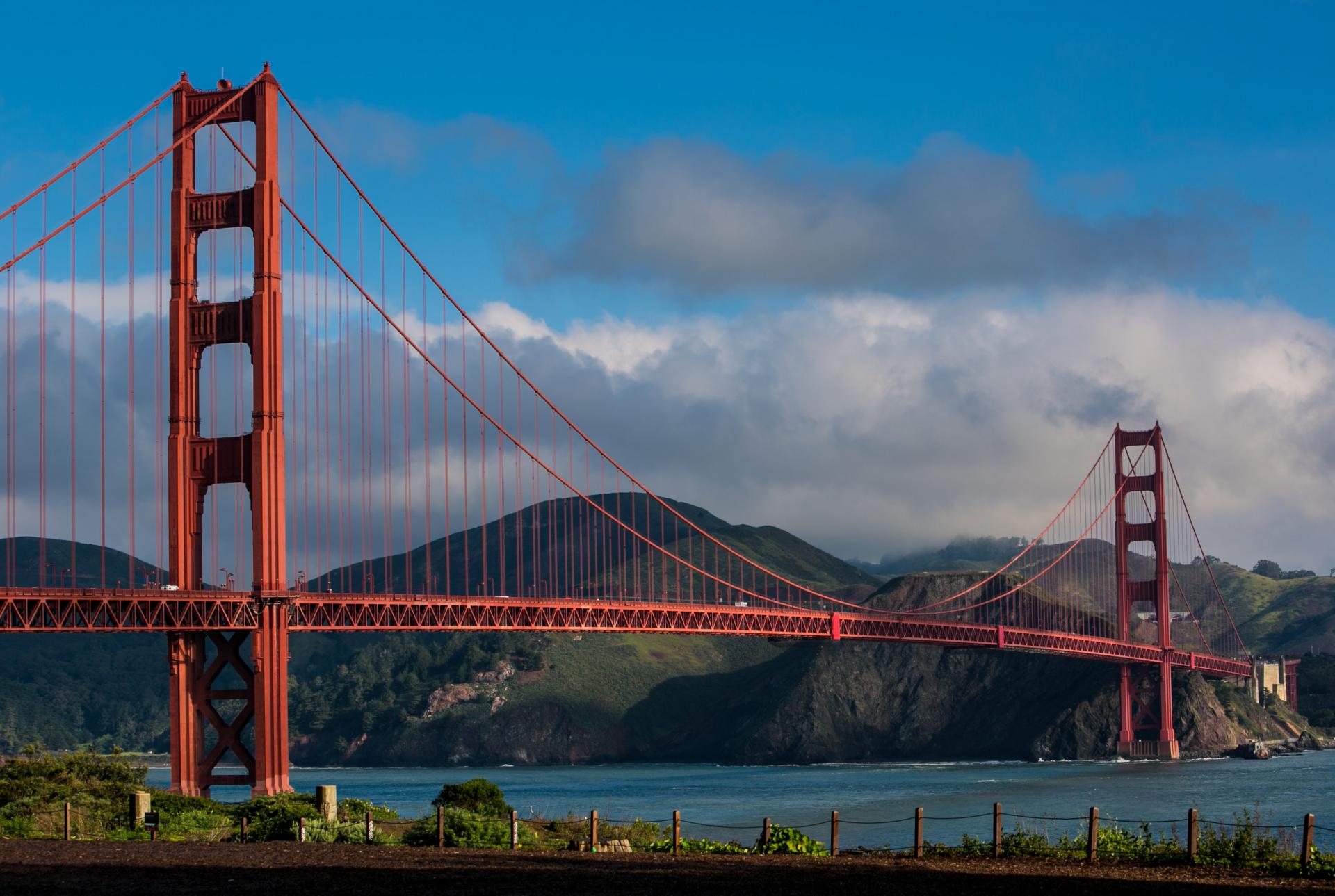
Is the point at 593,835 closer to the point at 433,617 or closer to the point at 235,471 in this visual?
the point at 235,471

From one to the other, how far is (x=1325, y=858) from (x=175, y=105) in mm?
42443

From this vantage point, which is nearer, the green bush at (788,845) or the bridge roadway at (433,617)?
the green bush at (788,845)

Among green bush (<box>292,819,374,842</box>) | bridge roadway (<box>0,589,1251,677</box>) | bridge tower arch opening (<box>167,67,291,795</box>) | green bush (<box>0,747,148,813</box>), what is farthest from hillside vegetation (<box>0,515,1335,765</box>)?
green bush (<box>292,819,374,842</box>)

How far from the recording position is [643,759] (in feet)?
504

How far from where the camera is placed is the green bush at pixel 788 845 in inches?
1189

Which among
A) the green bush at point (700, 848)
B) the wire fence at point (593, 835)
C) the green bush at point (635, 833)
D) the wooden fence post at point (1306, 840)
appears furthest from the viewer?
the green bush at point (635, 833)

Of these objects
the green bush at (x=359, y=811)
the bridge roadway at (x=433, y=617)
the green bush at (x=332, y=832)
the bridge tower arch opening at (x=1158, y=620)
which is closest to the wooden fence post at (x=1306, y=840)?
the green bush at (x=332, y=832)

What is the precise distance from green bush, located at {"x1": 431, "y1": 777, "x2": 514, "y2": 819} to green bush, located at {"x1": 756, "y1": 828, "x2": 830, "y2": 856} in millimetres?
12376

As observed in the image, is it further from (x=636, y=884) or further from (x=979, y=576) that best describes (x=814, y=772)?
(x=636, y=884)

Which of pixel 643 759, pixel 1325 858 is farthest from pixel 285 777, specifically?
pixel 643 759

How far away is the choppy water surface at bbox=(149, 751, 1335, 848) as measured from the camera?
2361 inches

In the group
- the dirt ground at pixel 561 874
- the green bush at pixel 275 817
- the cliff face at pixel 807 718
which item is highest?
the dirt ground at pixel 561 874

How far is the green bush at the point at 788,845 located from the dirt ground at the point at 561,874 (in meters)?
0.93

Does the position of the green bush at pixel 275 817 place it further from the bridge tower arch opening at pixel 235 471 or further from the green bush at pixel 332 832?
the bridge tower arch opening at pixel 235 471
